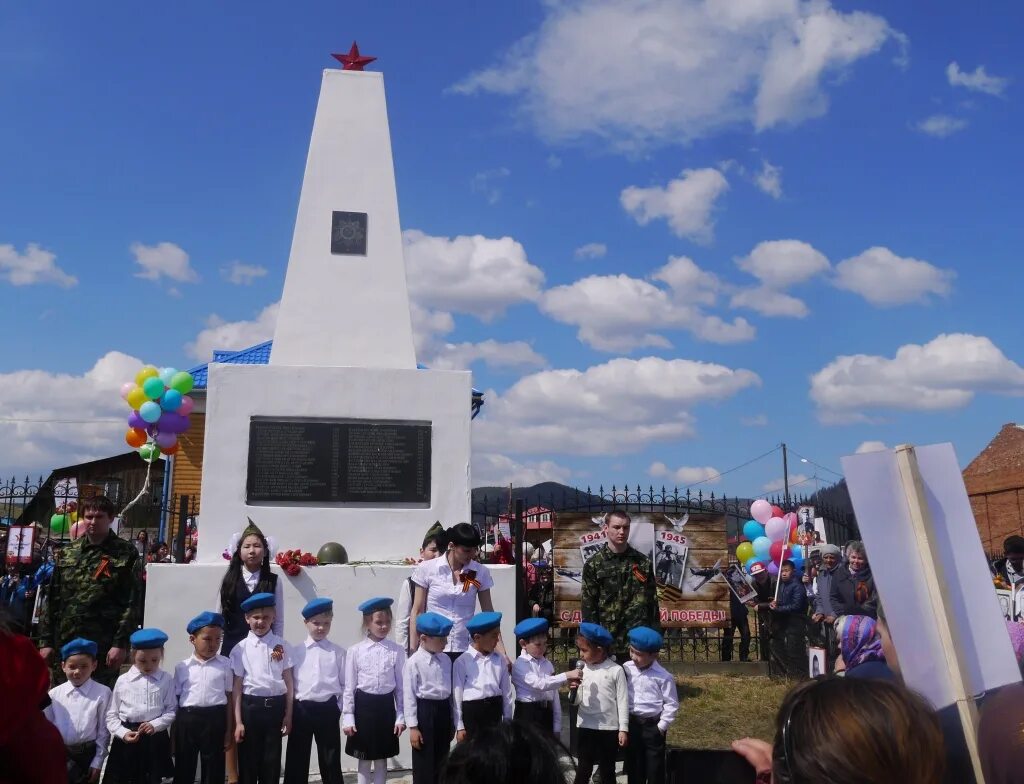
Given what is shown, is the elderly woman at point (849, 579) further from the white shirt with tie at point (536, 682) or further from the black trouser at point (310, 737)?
the black trouser at point (310, 737)

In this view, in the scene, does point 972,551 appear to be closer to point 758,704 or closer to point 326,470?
point 326,470

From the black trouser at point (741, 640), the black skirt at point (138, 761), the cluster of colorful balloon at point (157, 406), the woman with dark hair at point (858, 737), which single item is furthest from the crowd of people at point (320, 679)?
the cluster of colorful balloon at point (157, 406)

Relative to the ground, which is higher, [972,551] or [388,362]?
[388,362]

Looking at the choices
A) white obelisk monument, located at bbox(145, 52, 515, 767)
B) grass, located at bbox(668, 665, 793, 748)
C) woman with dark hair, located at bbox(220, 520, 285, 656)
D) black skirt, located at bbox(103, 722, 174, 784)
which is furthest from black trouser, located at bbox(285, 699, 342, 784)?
grass, located at bbox(668, 665, 793, 748)

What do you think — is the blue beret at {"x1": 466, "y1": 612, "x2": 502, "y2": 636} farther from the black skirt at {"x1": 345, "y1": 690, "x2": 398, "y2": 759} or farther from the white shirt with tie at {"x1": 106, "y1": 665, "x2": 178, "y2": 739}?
the white shirt with tie at {"x1": 106, "y1": 665, "x2": 178, "y2": 739}

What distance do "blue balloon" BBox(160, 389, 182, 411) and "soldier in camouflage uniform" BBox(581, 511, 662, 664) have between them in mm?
8054

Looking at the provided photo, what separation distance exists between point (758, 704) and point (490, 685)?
4.48 meters

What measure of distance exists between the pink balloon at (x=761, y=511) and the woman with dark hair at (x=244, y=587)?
9651 millimetres

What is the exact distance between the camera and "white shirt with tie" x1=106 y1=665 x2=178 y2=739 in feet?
15.6

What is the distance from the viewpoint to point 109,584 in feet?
17.7

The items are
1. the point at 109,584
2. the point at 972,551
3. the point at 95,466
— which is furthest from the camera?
the point at 95,466

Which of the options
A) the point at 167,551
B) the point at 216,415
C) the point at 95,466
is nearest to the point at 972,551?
the point at 216,415

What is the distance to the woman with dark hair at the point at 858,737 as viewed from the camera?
4.42 feet

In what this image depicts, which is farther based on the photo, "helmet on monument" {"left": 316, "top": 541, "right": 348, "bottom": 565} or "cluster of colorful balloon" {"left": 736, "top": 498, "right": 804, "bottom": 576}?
"cluster of colorful balloon" {"left": 736, "top": 498, "right": 804, "bottom": 576}
